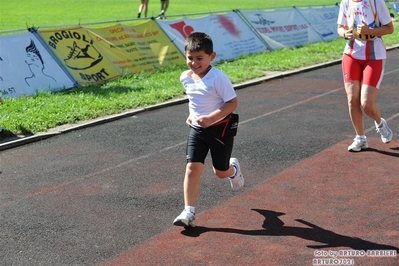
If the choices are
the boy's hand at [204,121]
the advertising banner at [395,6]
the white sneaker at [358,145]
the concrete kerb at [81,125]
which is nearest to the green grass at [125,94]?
the concrete kerb at [81,125]

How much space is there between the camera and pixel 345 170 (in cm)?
781

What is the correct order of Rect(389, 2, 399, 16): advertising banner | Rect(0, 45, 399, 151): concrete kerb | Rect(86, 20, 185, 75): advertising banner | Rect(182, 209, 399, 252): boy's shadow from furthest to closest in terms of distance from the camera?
Rect(389, 2, 399, 16): advertising banner < Rect(86, 20, 185, 75): advertising banner < Rect(0, 45, 399, 151): concrete kerb < Rect(182, 209, 399, 252): boy's shadow

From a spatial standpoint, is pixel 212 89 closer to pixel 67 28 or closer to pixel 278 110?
pixel 278 110

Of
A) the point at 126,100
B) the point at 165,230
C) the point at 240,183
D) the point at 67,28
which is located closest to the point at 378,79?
the point at 240,183

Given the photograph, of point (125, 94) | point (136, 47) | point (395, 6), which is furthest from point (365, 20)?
point (395, 6)

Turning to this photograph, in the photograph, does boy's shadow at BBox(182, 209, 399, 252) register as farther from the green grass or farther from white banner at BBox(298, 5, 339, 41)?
white banner at BBox(298, 5, 339, 41)

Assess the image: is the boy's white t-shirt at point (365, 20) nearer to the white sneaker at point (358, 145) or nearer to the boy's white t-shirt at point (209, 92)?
the white sneaker at point (358, 145)

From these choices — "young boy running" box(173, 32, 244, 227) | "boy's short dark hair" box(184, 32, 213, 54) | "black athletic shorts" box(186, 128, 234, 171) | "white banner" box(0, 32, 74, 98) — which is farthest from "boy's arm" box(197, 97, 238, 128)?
"white banner" box(0, 32, 74, 98)

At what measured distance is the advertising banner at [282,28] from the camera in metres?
19.0

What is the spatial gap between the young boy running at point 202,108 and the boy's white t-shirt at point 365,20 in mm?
2743

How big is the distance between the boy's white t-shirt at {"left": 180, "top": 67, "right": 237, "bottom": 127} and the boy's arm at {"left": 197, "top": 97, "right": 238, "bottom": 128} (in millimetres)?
51

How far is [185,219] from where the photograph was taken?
19.7 feet

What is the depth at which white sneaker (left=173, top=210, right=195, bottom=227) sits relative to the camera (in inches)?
236

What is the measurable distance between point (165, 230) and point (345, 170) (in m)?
2.59
